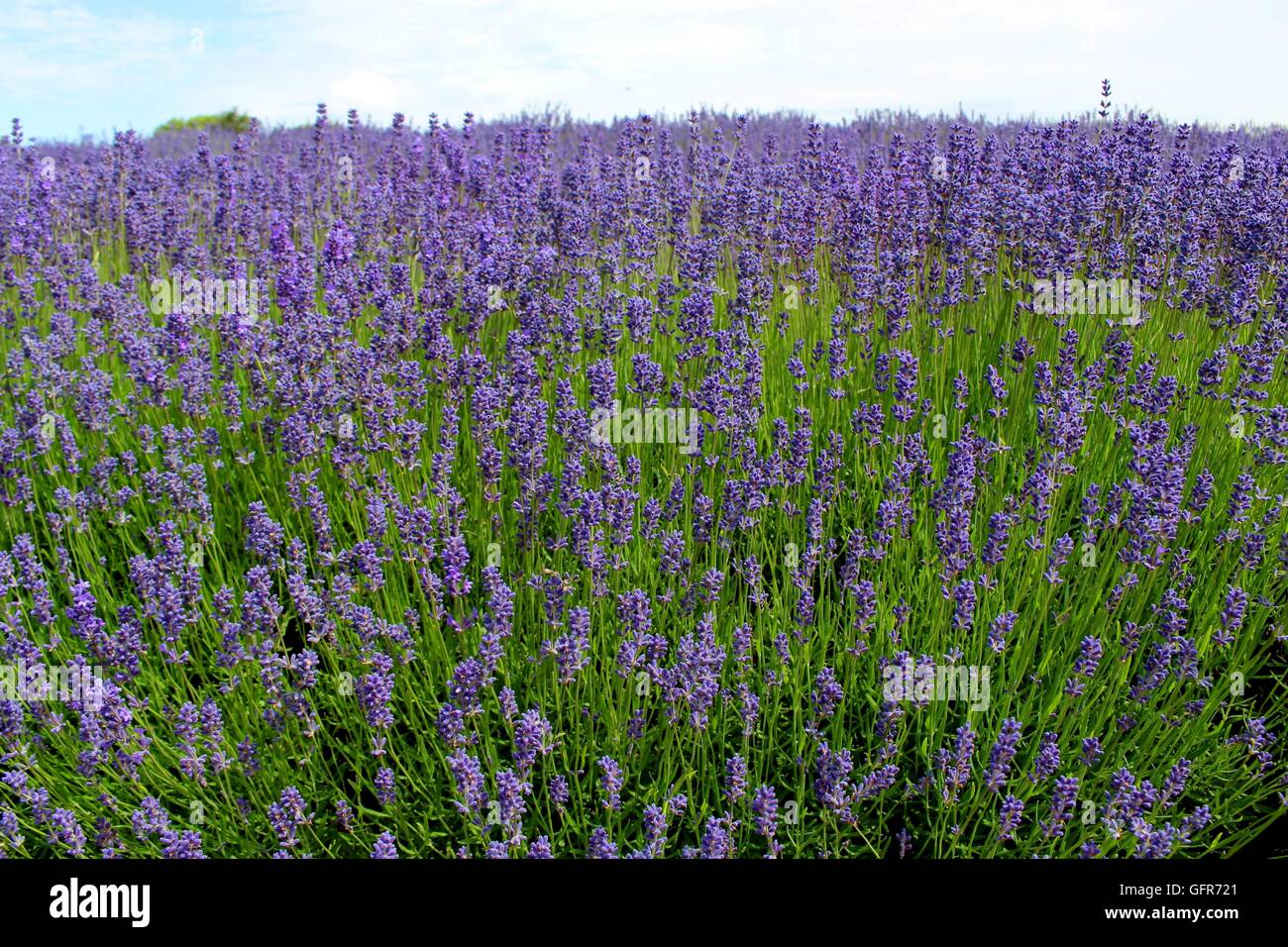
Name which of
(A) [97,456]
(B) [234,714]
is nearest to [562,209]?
(A) [97,456]

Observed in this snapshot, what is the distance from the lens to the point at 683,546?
2.79 m

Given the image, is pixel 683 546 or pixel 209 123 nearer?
pixel 683 546

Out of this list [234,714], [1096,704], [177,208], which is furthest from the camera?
[177,208]

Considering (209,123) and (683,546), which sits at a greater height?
(209,123)

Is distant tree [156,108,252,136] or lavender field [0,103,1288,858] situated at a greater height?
distant tree [156,108,252,136]

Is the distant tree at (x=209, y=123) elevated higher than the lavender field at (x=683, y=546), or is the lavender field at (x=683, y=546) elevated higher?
the distant tree at (x=209, y=123)

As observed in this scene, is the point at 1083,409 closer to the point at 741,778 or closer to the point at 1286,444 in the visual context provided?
the point at 1286,444

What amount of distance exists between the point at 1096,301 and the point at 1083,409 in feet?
5.16

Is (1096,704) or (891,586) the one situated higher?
(891,586)

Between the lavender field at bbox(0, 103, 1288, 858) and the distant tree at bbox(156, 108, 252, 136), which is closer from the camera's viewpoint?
the lavender field at bbox(0, 103, 1288, 858)

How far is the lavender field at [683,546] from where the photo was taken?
A: 241 cm

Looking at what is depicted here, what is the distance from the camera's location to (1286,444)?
3162mm

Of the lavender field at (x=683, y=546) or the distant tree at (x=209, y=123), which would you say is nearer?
the lavender field at (x=683, y=546)

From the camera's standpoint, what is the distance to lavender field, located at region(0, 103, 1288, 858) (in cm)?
241
